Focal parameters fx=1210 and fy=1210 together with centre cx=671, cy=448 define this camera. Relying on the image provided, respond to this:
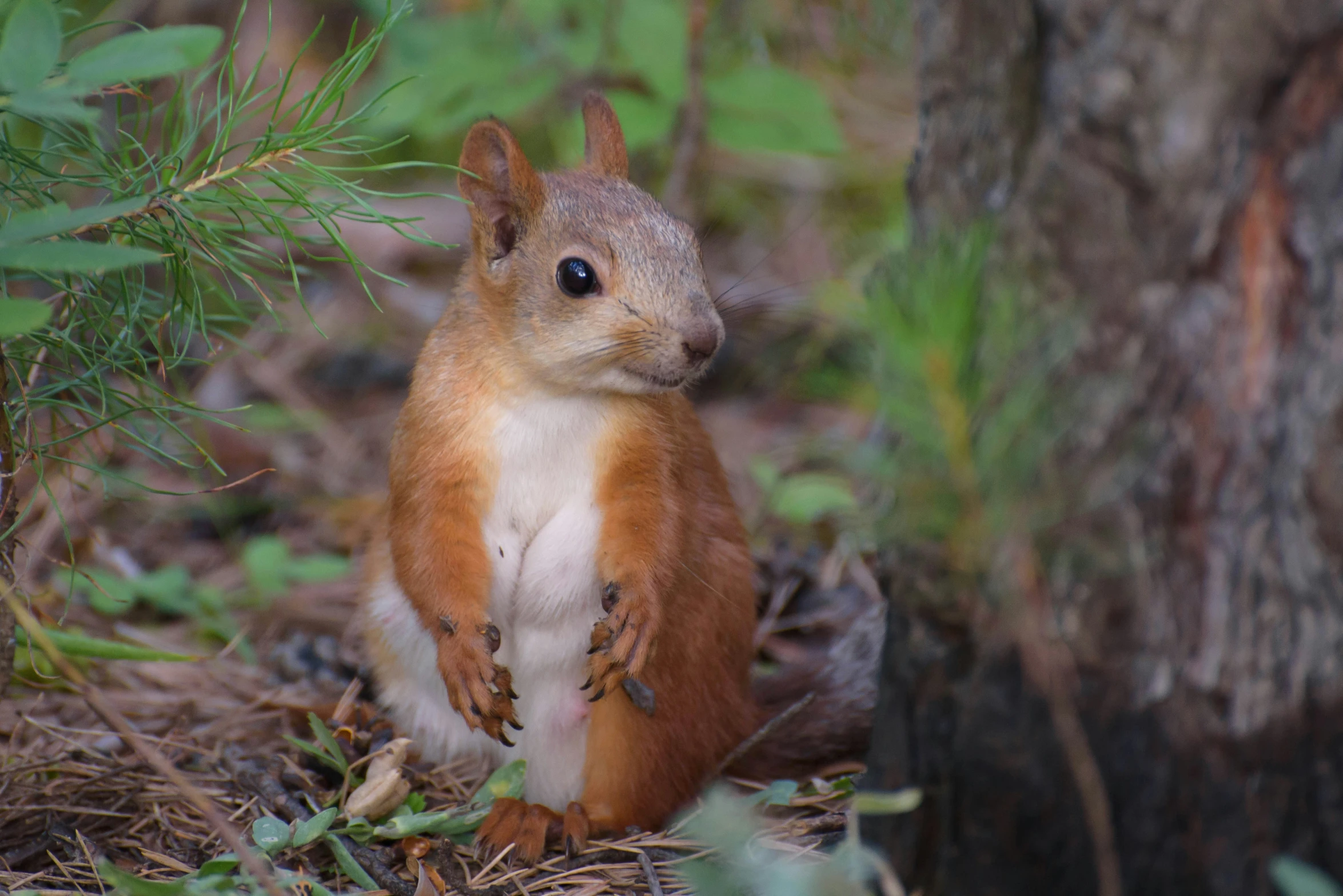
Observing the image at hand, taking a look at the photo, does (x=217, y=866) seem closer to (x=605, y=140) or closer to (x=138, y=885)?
(x=138, y=885)

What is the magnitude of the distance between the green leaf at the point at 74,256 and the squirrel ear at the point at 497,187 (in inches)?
38.0

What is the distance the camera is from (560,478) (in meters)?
2.08

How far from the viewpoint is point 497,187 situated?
226 cm

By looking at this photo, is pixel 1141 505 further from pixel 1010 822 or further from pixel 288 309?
pixel 288 309

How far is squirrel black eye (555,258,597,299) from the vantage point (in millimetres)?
2119

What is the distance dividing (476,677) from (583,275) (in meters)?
0.71

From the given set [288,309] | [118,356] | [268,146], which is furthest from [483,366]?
[288,309]

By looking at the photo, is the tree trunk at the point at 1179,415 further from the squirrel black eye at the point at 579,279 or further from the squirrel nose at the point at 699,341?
the squirrel black eye at the point at 579,279

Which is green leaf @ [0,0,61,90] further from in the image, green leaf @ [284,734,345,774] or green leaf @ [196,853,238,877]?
green leaf @ [284,734,345,774]

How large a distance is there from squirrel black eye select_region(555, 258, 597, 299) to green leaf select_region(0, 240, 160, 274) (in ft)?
2.90

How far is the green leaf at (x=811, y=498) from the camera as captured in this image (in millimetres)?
3080

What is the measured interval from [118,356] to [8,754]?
28.1 inches

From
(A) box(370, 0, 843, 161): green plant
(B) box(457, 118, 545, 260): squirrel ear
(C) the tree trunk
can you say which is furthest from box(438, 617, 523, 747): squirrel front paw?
(A) box(370, 0, 843, 161): green plant

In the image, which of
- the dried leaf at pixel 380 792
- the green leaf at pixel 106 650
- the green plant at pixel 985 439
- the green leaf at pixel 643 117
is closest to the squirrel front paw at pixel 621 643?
the dried leaf at pixel 380 792
